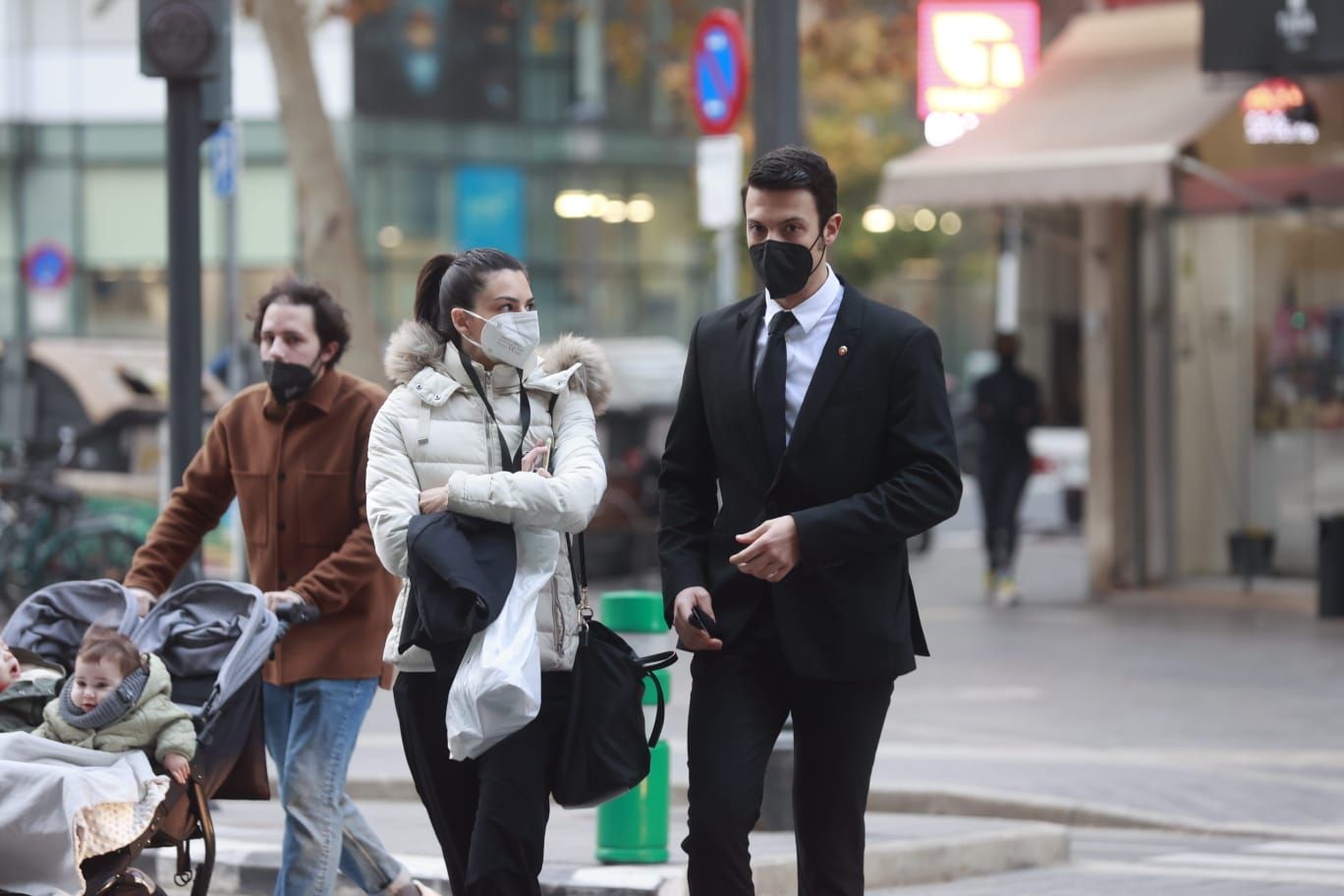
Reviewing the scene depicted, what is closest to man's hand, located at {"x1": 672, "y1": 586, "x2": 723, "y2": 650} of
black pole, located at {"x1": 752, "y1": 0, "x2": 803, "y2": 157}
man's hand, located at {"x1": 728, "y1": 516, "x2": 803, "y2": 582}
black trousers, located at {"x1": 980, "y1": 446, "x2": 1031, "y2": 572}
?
man's hand, located at {"x1": 728, "y1": 516, "x2": 803, "y2": 582}

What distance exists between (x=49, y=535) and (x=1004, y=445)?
7033 millimetres

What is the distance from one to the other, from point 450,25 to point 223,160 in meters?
29.7

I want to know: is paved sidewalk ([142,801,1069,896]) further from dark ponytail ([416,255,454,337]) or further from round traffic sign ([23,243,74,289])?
round traffic sign ([23,243,74,289])

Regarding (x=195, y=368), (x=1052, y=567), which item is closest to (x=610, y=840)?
(x=195, y=368)

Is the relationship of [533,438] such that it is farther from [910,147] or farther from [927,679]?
[910,147]

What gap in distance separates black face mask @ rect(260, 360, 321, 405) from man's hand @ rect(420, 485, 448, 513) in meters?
1.26

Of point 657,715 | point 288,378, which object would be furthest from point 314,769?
point 657,715

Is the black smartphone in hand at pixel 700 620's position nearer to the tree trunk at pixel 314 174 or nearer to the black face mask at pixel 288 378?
the black face mask at pixel 288 378

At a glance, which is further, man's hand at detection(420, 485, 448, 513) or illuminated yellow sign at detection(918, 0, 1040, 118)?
illuminated yellow sign at detection(918, 0, 1040, 118)

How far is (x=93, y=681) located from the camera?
577 cm

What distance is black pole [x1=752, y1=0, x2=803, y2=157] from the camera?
8.39 m

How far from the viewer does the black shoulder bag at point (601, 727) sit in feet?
16.7

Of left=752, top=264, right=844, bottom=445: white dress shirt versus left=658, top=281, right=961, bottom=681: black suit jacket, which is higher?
left=752, top=264, right=844, bottom=445: white dress shirt

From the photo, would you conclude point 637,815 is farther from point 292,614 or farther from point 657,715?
point 657,715
